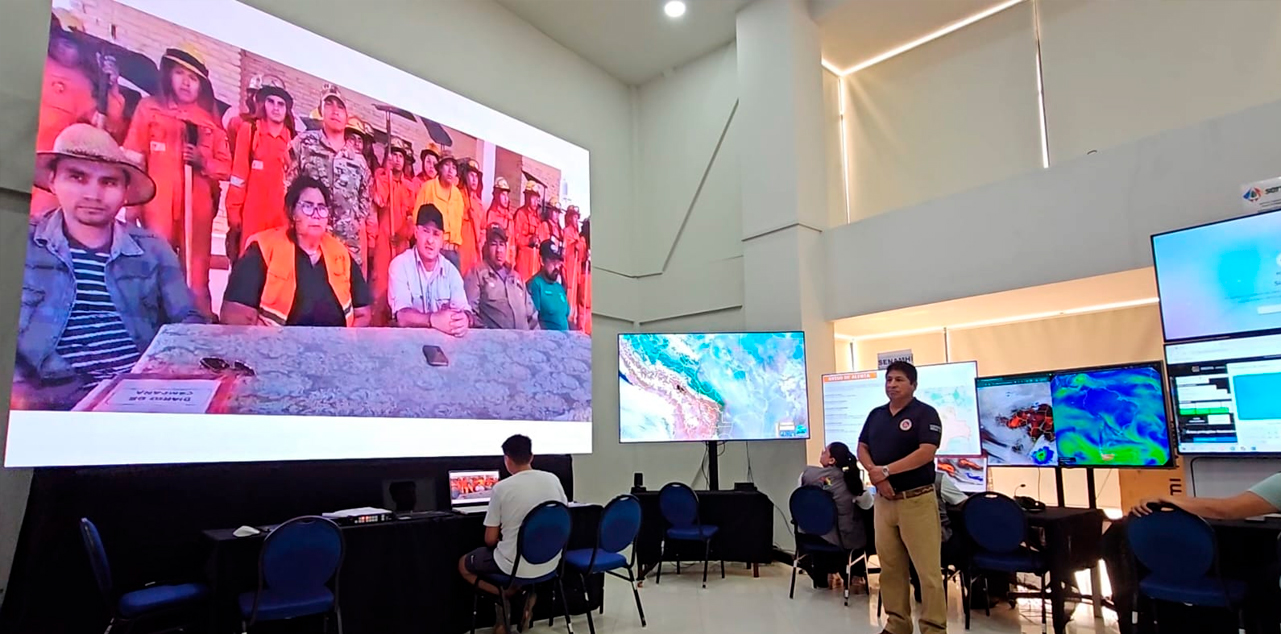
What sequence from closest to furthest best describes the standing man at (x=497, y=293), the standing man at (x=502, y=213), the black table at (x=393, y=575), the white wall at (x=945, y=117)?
the black table at (x=393, y=575) → the standing man at (x=497, y=293) → the standing man at (x=502, y=213) → the white wall at (x=945, y=117)

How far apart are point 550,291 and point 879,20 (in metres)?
4.40

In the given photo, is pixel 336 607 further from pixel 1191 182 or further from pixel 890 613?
pixel 1191 182

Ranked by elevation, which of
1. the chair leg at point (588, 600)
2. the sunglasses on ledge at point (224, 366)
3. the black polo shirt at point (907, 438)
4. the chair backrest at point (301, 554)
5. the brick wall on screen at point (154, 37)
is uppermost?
the brick wall on screen at point (154, 37)

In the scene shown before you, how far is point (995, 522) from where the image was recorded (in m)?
4.16

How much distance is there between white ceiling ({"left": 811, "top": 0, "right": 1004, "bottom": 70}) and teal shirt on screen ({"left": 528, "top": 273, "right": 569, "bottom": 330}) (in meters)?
3.97

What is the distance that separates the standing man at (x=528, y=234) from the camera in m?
6.25

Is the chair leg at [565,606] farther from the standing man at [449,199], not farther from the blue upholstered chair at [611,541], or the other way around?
the standing man at [449,199]

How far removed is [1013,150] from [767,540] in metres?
4.38

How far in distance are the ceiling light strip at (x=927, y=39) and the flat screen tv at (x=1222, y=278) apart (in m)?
3.38

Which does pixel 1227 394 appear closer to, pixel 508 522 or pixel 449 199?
pixel 508 522

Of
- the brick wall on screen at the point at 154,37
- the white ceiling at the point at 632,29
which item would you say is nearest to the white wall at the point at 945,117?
the white ceiling at the point at 632,29

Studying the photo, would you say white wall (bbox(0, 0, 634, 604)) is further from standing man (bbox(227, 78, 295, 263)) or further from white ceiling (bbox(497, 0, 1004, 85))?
standing man (bbox(227, 78, 295, 263))

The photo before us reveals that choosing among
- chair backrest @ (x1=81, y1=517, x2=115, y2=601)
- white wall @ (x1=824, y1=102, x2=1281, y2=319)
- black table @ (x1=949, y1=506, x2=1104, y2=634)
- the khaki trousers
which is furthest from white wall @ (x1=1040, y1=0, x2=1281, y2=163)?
chair backrest @ (x1=81, y1=517, x2=115, y2=601)

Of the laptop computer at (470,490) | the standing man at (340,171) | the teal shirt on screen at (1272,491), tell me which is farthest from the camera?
the standing man at (340,171)
